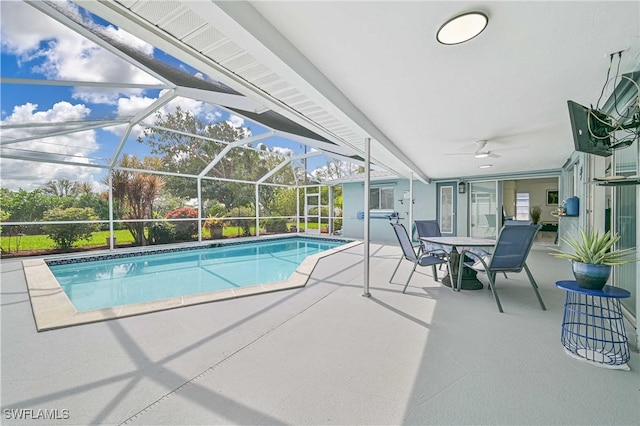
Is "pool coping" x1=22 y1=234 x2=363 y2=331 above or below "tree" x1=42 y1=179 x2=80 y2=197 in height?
below

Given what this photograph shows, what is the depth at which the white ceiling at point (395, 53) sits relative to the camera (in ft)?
4.88

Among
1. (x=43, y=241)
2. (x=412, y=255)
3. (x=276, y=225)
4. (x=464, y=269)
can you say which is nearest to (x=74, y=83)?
(x=412, y=255)

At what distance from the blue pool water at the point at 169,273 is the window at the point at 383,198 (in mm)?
3282

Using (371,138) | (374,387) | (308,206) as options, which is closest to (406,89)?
(371,138)

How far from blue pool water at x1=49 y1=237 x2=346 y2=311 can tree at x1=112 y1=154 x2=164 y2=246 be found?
5.71 feet

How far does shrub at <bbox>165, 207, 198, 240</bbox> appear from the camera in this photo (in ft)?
32.7

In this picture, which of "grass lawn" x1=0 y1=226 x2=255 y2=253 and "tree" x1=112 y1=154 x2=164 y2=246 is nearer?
"grass lawn" x1=0 y1=226 x2=255 y2=253

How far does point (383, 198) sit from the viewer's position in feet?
34.3

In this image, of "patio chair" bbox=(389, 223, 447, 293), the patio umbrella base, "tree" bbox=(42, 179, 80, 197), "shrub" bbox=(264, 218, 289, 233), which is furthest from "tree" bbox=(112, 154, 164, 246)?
the patio umbrella base

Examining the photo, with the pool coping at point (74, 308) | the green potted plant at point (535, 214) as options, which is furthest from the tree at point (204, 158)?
the green potted plant at point (535, 214)

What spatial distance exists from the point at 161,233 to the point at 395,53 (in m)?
9.93

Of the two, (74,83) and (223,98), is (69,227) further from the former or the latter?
(223,98)

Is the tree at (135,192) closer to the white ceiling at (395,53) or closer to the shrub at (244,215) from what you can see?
the shrub at (244,215)

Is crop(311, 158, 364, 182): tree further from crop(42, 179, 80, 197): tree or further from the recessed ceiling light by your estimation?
the recessed ceiling light
